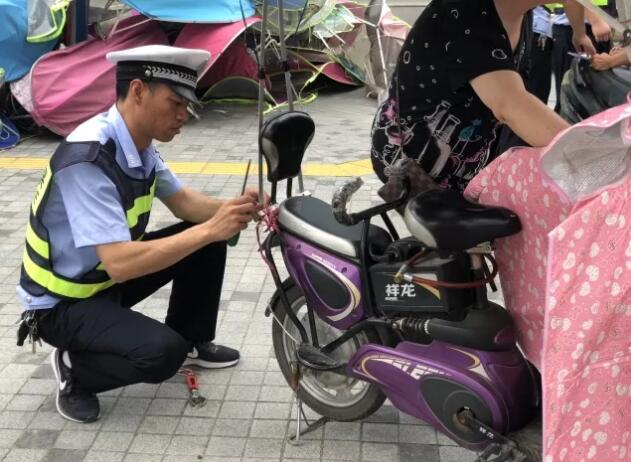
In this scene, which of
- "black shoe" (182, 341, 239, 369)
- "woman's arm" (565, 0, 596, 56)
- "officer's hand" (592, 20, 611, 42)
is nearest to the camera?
"black shoe" (182, 341, 239, 369)

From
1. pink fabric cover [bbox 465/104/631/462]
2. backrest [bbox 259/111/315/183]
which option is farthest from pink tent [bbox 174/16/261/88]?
pink fabric cover [bbox 465/104/631/462]

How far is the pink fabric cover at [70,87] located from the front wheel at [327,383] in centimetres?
481

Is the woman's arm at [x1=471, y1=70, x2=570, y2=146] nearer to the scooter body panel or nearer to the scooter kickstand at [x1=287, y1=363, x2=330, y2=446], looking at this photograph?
the scooter body panel

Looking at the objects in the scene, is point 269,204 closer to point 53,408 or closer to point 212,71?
point 53,408

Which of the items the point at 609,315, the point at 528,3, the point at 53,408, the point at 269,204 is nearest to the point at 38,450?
the point at 53,408

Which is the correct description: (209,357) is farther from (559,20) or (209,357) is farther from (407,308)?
(559,20)

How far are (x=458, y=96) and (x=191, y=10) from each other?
5.79 meters

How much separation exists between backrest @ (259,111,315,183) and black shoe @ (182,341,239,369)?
1.00 meters

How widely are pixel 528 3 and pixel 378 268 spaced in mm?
856

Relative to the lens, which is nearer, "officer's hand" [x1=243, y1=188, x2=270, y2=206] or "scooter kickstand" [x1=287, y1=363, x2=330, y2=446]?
"officer's hand" [x1=243, y1=188, x2=270, y2=206]

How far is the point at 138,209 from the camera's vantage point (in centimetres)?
264

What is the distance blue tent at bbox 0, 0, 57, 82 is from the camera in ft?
22.2

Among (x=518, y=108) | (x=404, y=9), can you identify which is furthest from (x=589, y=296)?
(x=404, y=9)

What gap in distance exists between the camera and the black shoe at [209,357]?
305 centimetres
